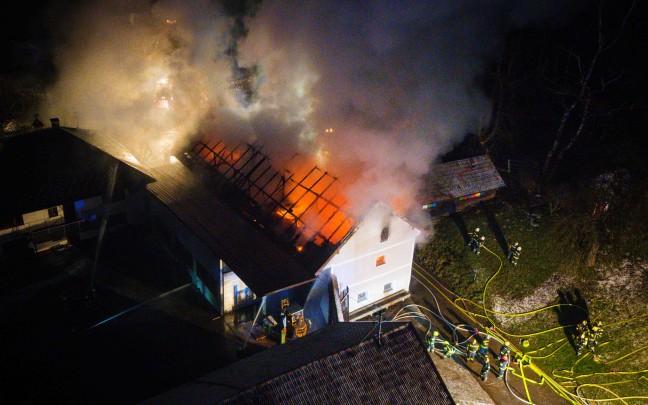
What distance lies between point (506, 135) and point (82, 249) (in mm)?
30617

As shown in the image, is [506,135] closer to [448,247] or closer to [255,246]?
[448,247]

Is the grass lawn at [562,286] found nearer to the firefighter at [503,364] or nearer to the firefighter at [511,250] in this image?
the firefighter at [511,250]

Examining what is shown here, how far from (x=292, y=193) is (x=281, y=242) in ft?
8.55

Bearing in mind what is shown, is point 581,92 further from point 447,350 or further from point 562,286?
point 447,350

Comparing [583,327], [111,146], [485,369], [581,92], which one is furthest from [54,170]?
[581,92]

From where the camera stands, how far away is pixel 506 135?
35.5 metres

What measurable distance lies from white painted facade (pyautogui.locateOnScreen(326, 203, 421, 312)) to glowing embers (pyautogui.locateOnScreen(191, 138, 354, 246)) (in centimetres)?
88

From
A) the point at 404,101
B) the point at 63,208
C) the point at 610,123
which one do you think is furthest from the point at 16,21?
the point at 610,123

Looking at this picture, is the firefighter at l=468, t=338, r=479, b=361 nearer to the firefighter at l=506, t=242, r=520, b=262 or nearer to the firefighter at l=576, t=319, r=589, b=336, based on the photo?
the firefighter at l=576, t=319, r=589, b=336

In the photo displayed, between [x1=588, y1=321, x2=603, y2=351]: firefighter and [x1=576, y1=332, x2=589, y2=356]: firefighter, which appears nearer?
[x1=588, y1=321, x2=603, y2=351]: firefighter

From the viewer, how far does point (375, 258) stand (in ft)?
63.2

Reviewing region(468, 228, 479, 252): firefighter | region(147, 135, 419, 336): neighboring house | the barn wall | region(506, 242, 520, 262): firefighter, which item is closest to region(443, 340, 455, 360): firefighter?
region(147, 135, 419, 336): neighboring house

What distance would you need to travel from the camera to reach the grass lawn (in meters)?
18.1

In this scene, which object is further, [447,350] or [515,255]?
[515,255]
